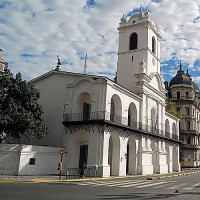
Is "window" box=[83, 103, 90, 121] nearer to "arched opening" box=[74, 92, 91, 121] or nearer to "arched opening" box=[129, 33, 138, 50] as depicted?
"arched opening" box=[74, 92, 91, 121]

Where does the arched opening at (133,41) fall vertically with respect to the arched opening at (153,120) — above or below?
above

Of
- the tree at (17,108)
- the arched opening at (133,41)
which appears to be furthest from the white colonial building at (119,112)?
the tree at (17,108)

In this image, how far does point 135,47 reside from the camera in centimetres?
3969

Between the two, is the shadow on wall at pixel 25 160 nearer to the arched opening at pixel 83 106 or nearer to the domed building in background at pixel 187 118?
the arched opening at pixel 83 106

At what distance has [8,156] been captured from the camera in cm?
2214

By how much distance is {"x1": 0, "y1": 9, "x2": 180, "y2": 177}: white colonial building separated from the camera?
25.9m

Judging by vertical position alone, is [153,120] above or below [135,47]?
below

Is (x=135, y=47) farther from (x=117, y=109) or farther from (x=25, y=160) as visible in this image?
(x=25, y=160)

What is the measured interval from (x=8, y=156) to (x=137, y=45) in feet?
82.1

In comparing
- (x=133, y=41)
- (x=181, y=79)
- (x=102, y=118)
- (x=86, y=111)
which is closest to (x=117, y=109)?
(x=86, y=111)

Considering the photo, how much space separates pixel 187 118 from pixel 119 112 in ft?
129

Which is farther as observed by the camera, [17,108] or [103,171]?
[103,171]

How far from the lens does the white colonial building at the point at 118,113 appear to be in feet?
84.9

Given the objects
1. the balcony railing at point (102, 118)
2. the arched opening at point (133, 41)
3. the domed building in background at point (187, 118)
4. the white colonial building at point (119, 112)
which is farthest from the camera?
the domed building in background at point (187, 118)
